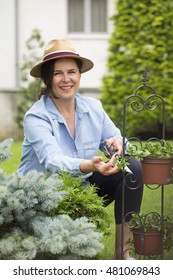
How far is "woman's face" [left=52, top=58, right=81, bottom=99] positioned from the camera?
3678 mm

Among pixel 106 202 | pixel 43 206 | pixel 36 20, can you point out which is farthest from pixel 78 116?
→ pixel 36 20

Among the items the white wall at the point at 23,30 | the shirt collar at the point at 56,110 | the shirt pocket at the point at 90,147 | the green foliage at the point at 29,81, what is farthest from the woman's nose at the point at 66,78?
the white wall at the point at 23,30

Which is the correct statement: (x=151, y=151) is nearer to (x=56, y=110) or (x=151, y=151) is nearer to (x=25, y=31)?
(x=56, y=110)

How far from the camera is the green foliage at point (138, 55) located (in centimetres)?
931

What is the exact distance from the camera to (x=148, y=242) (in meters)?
3.47

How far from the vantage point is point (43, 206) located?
3.19 meters

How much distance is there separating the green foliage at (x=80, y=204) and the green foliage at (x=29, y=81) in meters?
7.06

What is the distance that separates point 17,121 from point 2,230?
736 centimetres

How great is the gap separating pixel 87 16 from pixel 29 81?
1689 millimetres

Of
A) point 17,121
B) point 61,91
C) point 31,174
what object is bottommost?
point 17,121

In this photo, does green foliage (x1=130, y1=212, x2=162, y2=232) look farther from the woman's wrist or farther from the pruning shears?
the woman's wrist

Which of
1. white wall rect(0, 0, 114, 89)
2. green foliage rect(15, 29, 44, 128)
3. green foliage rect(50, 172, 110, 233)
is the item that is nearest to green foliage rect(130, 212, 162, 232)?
green foliage rect(50, 172, 110, 233)

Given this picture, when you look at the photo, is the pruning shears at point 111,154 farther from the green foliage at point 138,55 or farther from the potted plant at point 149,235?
the green foliage at point 138,55
